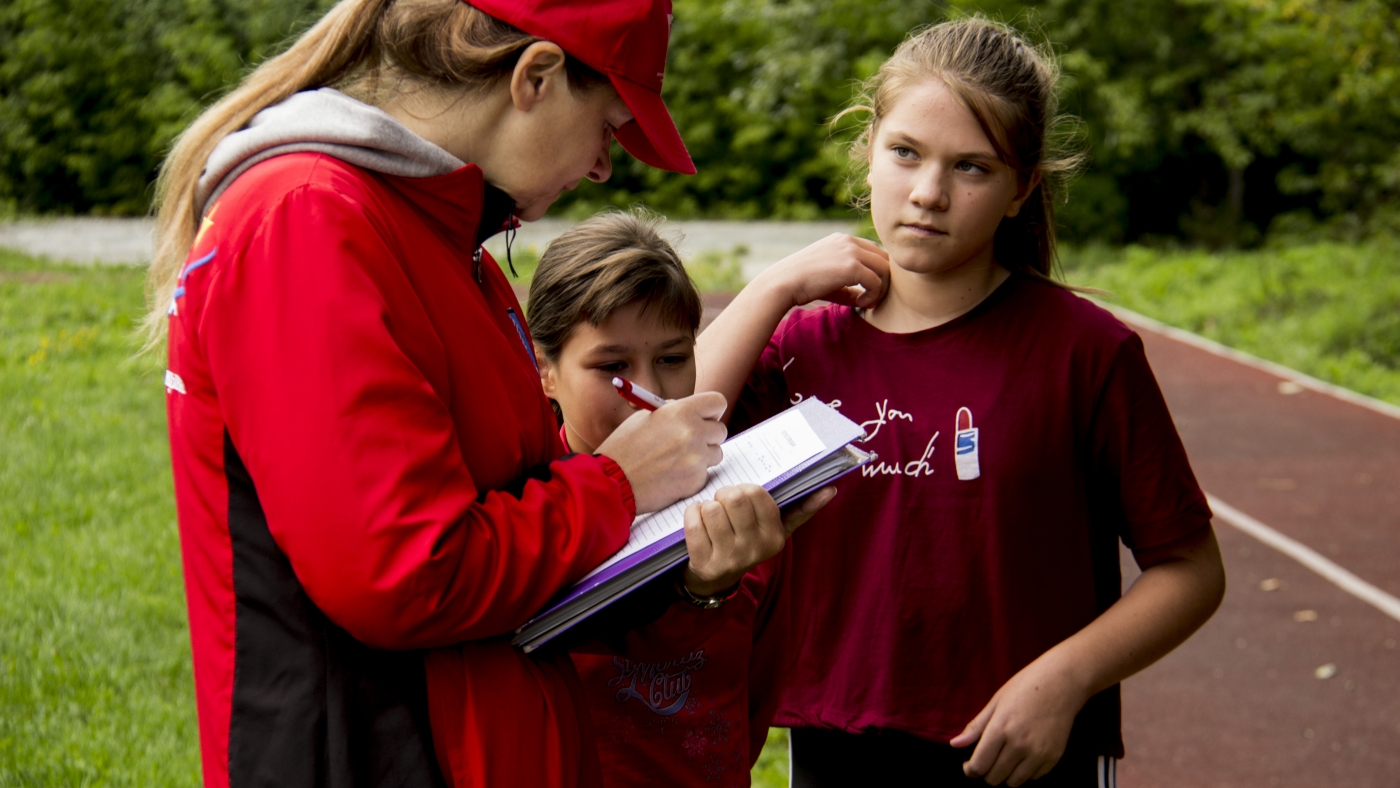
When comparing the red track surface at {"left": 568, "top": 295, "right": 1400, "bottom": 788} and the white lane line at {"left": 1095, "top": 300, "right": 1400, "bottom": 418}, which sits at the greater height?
the red track surface at {"left": 568, "top": 295, "right": 1400, "bottom": 788}

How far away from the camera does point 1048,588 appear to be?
207 centimetres

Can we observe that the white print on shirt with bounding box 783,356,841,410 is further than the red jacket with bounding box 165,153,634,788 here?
Yes

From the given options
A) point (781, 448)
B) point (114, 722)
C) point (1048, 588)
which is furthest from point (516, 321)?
point (114, 722)

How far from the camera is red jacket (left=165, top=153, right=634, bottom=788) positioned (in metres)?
1.27

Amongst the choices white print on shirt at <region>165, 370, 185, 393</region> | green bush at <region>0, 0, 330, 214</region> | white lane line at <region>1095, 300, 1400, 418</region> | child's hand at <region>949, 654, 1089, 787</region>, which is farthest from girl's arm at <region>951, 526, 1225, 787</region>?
green bush at <region>0, 0, 330, 214</region>

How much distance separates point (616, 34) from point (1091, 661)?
1.19 metres

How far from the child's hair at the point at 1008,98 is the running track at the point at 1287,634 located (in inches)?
113

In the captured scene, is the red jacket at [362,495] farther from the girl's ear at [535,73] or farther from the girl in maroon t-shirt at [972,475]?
the girl in maroon t-shirt at [972,475]

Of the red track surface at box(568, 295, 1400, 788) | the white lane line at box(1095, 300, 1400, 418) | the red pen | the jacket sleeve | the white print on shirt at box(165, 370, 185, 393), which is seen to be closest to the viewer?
the jacket sleeve

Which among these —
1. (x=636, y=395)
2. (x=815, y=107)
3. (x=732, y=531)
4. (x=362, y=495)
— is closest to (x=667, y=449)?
(x=732, y=531)

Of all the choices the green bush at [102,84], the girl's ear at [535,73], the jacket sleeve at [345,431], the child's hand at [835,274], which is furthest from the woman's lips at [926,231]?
the green bush at [102,84]

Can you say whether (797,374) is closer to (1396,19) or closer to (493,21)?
(493,21)

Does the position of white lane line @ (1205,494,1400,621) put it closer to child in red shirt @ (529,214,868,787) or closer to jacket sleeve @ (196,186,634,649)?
child in red shirt @ (529,214,868,787)

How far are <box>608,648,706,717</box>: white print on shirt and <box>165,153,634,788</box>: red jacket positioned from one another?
1.74ft
